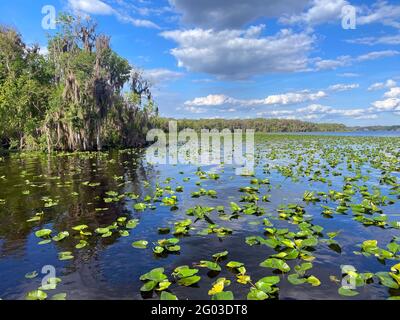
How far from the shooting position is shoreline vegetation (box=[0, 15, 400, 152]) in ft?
110

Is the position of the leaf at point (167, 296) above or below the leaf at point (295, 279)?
above

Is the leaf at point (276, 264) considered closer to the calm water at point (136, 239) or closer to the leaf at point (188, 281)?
the calm water at point (136, 239)

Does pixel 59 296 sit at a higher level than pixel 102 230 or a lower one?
lower

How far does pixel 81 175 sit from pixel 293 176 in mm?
12182

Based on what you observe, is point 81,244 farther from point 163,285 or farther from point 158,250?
point 163,285

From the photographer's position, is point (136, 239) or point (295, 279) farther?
point (136, 239)

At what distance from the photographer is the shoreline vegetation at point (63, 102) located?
33594mm

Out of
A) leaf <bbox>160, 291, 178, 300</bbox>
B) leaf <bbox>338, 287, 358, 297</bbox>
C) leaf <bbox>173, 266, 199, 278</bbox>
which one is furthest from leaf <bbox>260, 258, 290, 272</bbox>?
leaf <bbox>160, 291, 178, 300</bbox>

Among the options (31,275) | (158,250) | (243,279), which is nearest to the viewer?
(243,279)

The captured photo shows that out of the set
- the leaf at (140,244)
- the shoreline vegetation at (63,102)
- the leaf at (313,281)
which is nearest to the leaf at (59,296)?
the leaf at (140,244)

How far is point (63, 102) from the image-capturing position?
34.0 meters

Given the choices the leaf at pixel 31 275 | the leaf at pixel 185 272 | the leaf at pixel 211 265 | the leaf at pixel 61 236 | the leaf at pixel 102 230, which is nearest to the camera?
the leaf at pixel 185 272

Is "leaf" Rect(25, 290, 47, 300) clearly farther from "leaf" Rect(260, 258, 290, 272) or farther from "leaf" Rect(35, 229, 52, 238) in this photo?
"leaf" Rect(260, 258, 290, 272)

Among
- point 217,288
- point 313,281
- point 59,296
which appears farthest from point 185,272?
point 313,281
